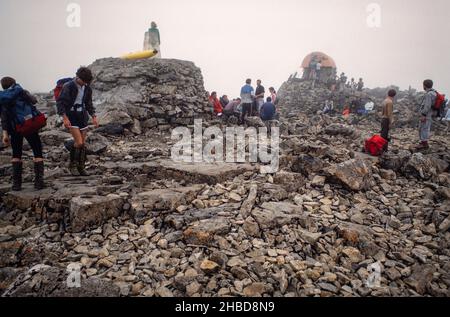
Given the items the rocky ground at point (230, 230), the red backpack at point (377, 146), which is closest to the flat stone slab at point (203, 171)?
the rocky ground at point (230, 230)

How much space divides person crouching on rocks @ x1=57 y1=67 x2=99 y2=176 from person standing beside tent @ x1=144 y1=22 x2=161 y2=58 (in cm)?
837

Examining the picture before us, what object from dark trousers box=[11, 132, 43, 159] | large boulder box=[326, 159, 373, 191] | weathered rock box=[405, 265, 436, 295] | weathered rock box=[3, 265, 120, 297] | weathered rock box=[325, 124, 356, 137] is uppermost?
weathered rock box=[325, 124, 356, 137]

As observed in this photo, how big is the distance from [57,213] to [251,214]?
3.36 m

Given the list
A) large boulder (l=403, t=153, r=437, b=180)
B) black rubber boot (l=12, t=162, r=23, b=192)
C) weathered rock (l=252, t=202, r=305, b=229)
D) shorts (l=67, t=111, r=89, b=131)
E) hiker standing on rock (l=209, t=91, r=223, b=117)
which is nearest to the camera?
weathered rock (l=252, t=202, r=305, b=229)

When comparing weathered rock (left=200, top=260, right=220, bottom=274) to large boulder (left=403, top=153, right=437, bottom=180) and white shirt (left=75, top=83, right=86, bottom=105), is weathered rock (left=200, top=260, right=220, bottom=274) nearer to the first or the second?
white shirt (left=75, top=83, right=86, bottom=105)

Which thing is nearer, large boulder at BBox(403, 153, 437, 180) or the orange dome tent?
large boulder at BBox(403, 153, 437, 180)

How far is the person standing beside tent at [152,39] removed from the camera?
12.5m

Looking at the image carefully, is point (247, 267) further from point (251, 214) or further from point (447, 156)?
point (447, 156)

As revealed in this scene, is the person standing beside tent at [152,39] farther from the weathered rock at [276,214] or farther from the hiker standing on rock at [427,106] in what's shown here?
the hiker standing on rock at [427,106]

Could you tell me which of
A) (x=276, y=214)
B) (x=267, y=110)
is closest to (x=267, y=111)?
(x=267, y=110)

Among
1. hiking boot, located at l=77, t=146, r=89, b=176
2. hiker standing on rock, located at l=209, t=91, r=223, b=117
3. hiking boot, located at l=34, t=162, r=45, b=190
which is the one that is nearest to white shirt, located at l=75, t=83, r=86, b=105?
hiking boot, located at l=77, t=146, r=89, b=176

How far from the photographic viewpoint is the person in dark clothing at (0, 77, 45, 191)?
4.47 meters

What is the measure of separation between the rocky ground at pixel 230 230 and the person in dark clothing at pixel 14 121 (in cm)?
32
